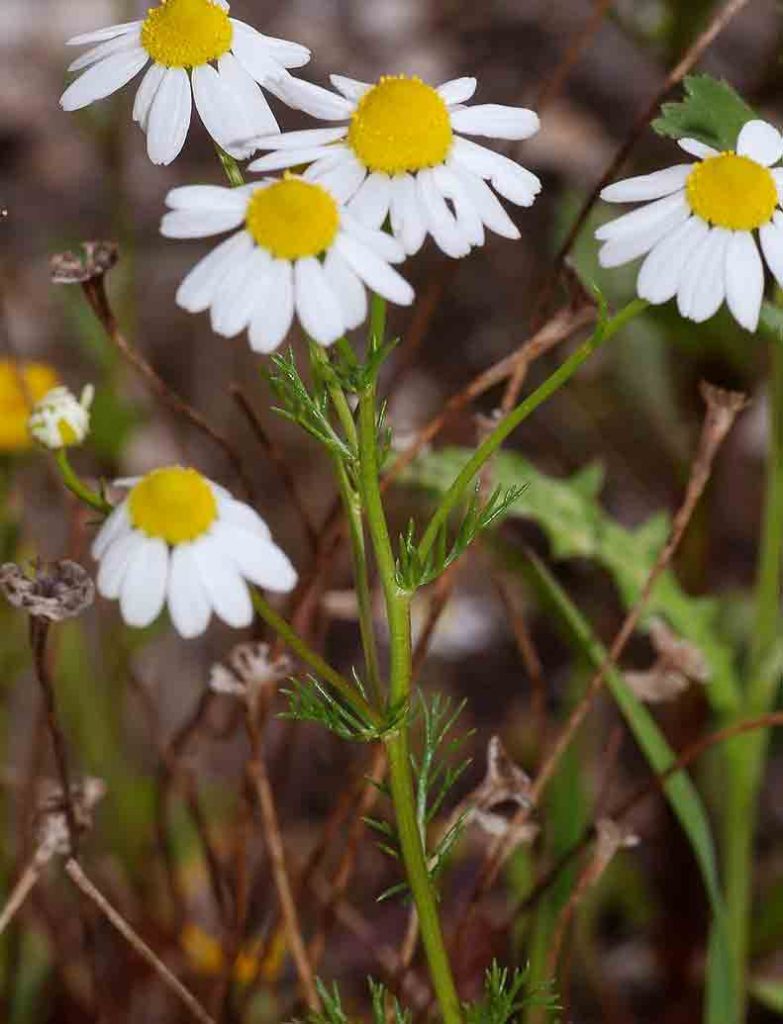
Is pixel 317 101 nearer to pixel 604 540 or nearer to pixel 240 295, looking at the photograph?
pixel 240 295

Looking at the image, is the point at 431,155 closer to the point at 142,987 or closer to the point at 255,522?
the point at 255,522

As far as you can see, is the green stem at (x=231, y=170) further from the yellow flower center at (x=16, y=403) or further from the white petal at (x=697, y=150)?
the yellow flower center at (x=16, y=403)

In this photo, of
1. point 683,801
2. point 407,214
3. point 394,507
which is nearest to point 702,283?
point 407,214

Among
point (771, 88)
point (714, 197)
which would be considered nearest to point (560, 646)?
point (771, 88)

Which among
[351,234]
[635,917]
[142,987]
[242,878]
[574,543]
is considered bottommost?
[142,987]

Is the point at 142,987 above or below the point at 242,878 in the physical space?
below

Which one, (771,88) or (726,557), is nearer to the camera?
(771,88)

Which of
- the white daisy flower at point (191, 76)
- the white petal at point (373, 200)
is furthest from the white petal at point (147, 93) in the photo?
the white petal at point (373, 200)
